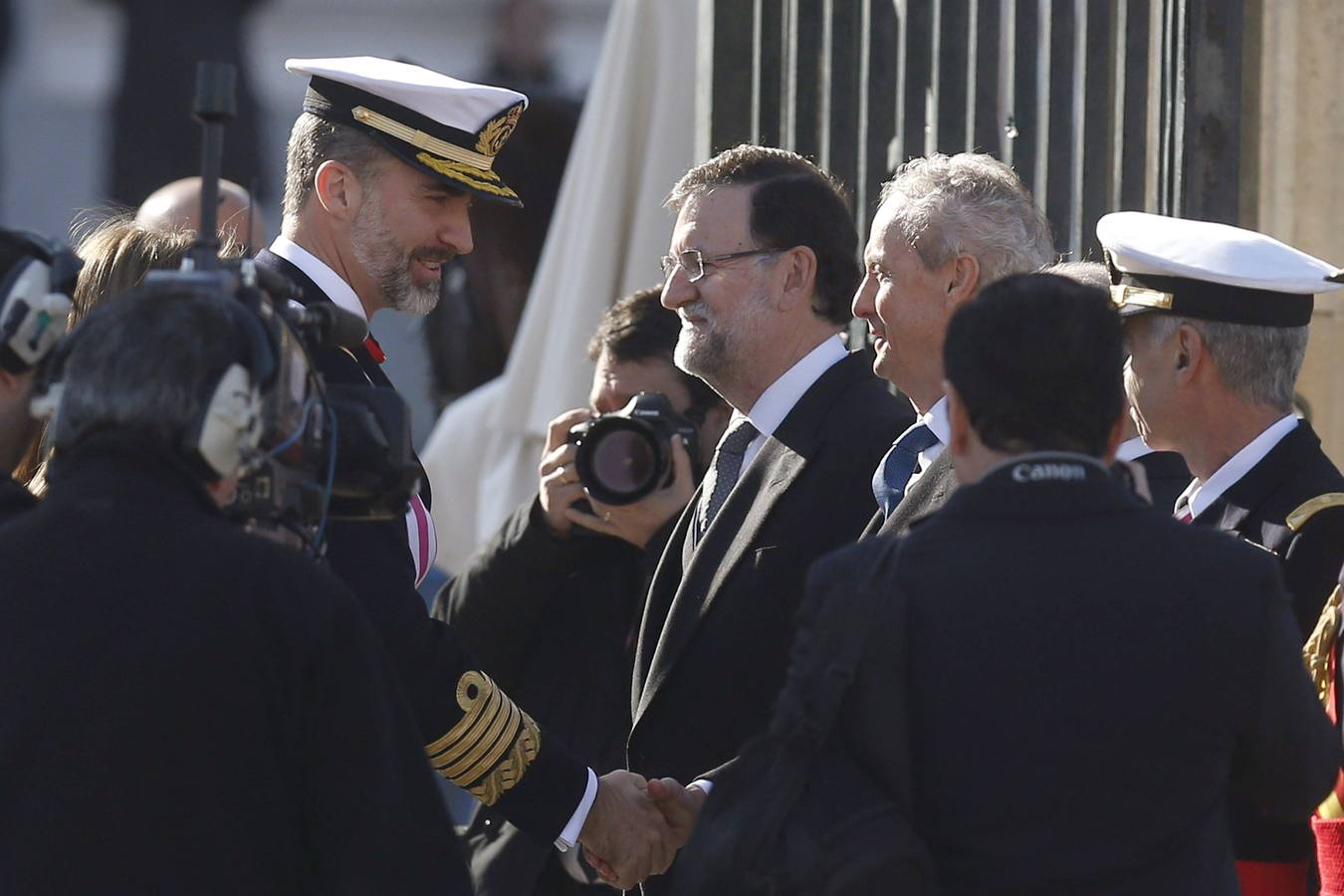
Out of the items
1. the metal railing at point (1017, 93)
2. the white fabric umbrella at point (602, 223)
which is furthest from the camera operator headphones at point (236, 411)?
the white fabric umbrella at point (602, 223)

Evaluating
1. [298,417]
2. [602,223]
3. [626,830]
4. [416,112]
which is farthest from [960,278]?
[602,223]

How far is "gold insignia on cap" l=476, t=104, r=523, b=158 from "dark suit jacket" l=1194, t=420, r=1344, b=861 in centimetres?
141

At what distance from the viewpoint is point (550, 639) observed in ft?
13.5

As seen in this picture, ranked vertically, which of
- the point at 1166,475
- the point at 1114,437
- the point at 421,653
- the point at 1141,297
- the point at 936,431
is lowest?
the point at 421,653

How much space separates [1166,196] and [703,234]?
1014 millimetres

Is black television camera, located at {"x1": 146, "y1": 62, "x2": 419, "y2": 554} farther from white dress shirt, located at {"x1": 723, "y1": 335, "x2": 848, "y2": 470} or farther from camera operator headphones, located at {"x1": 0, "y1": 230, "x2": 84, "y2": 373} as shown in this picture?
white dress shirt, located at {"x1": 723, "y1": 335, "x2": 848, "y2": 470}

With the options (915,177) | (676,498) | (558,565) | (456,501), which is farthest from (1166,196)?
(456,501)

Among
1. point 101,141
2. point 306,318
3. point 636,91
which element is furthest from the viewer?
point 101,141

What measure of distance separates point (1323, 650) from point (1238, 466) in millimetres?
456

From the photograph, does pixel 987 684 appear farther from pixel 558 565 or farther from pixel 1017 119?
pixel 1017 119

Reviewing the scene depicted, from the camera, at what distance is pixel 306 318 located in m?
2.57

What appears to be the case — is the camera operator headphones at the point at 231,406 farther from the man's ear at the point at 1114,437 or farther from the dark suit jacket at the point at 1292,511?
the dark suit jacket at the point at 1292,511

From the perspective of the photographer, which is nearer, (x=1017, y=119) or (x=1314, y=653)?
(x=1314, y=653)

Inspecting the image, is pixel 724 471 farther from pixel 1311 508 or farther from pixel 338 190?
pixel 1311 508
